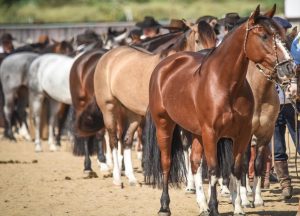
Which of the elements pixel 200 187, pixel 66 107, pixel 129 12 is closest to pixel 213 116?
pixel 200 187

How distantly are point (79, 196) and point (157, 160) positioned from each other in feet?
5.49

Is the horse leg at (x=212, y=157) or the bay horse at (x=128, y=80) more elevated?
the bay horse at (x=128, y=80)

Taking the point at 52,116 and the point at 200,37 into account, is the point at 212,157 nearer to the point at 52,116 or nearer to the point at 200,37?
the point at 200,37

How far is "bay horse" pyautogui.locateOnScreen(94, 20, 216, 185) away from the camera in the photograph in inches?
503

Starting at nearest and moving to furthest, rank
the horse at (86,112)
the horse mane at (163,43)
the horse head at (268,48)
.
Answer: the horse head at (268,48) → the horse mane at (163,43) → the horse at (86,112)

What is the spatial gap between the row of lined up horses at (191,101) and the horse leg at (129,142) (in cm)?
2

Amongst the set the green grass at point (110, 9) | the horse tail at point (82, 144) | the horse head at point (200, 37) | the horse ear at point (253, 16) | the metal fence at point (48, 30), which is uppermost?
the green grass at point (110, 9)

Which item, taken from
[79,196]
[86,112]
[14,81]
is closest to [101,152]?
[86,112]

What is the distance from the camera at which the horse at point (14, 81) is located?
2048cm

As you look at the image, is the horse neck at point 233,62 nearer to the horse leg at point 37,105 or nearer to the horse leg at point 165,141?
the horse leg at point 165,141

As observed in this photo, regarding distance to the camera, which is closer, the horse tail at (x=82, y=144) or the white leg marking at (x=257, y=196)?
the white leg marking at (x=257, y=196)

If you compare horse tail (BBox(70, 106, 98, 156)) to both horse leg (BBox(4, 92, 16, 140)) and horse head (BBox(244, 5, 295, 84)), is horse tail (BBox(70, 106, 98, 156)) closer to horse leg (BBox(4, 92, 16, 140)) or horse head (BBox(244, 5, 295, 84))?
horse leg (BBox(4, 92, 16, 140))

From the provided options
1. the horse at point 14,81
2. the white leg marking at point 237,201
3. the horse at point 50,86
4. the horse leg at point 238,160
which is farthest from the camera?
the horse at point 14,81

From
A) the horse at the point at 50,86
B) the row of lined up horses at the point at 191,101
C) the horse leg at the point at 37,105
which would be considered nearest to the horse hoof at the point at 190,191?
the row of lined up horses at the point at 191,101
